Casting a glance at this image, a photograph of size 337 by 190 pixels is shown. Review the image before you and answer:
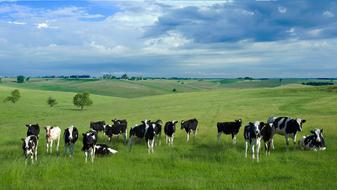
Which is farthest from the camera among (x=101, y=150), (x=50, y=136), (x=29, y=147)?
(x=50, y=136)

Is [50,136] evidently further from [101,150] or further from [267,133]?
[267,133]

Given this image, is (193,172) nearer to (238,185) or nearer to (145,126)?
(238,185)

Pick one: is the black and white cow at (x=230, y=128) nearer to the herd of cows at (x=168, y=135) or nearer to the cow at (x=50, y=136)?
the herd of cows at (x=168, y=135)

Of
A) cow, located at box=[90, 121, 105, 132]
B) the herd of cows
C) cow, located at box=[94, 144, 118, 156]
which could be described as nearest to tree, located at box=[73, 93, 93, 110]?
cow, located at box=[90, 121, 105, 132]

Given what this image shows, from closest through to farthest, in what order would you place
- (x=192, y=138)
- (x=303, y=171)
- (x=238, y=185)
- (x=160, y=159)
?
(x=238, y=185) < (x=303, y=171) < (x=160, y=159) < (x=192, y=138)

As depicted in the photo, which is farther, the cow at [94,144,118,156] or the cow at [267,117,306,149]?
the cow at [267,117,306,149]

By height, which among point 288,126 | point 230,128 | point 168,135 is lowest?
point 168,135

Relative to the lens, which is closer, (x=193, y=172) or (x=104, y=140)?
(x=193, y=172)

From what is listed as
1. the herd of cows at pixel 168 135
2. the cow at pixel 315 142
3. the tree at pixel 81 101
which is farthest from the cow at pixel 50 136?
the tree at pixel 81 101

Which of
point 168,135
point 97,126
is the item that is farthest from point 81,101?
point 168,135

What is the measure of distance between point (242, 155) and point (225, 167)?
10.4 ft

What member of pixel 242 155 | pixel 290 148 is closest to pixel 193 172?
pixel 242 155

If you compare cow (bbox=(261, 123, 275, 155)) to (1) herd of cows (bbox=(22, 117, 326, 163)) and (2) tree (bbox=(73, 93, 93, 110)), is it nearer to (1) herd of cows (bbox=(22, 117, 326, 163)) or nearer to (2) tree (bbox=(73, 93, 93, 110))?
(1) herd of cows (bbox=(22, 117, 326, 163))

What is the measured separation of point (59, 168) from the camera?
19.8 metres
